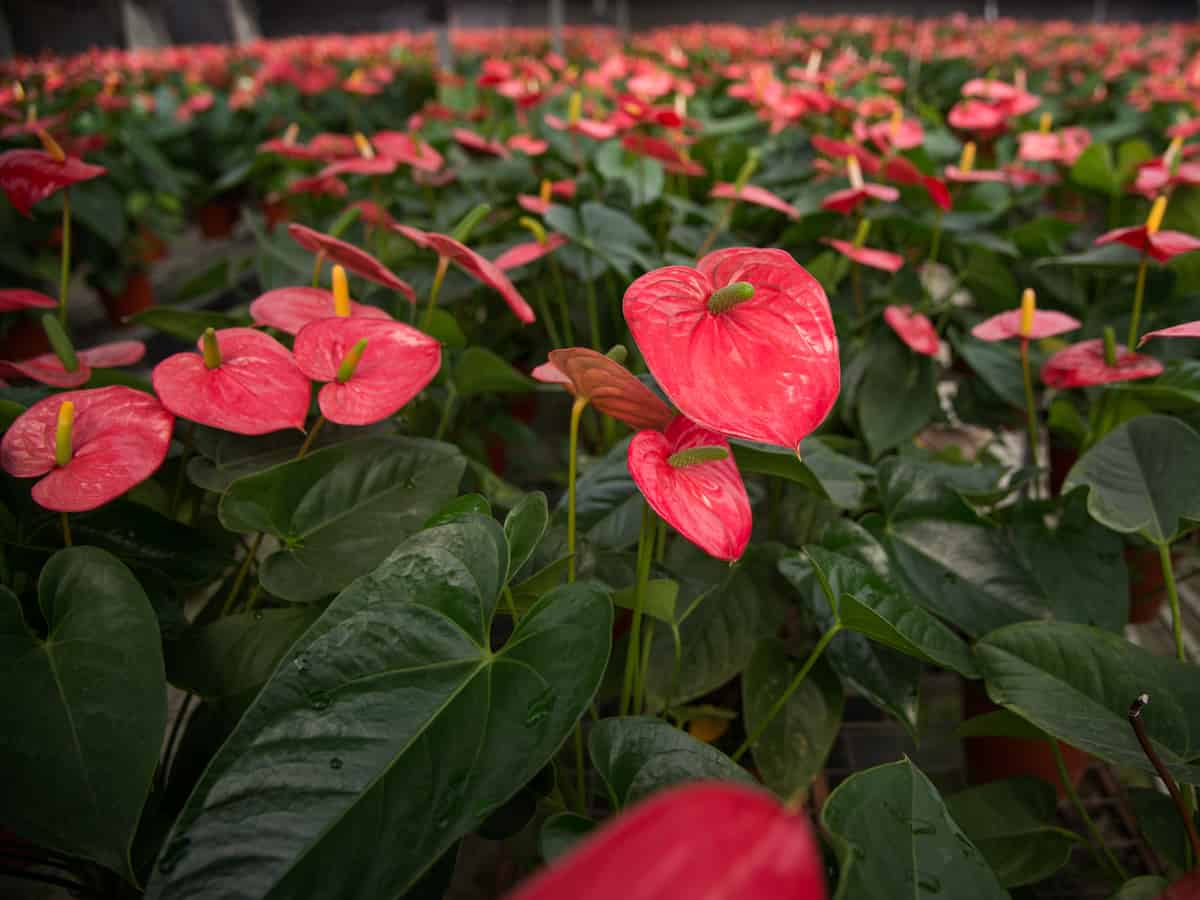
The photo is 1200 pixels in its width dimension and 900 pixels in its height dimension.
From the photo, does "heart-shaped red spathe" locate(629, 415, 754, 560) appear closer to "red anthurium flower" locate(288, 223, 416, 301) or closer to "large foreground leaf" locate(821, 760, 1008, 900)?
"large foreground leaf" locate(821, 760, 1008, 900)

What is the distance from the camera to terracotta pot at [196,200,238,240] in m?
2.84

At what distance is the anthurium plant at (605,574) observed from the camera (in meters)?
0.36

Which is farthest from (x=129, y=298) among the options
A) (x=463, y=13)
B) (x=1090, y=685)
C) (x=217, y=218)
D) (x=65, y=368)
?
(x=463, y=13)

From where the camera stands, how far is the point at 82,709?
0.38 m

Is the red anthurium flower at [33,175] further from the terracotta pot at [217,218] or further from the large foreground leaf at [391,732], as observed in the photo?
the terracotta pot at [217,218]

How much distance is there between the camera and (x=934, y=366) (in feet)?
3.04

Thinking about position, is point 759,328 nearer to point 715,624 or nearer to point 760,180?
point 715,624

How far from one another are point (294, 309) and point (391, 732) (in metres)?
0.33

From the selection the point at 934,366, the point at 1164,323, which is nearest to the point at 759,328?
the point at 934,366

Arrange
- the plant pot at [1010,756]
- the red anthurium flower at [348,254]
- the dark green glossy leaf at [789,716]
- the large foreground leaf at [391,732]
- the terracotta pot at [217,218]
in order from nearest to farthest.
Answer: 1. the large foreground leaf at [391,732]
2. the red anthurium flower at [348,254]
3. the dark green glossy leaf at [789,716]
4. the plant pot at [1010,756]
5. the terracotta pot at [217,218]

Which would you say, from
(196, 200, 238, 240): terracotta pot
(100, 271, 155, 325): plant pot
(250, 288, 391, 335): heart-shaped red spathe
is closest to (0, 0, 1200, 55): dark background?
(196, 200, 238, 240): terracotta pot

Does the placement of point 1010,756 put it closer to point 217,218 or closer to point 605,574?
point 605,574

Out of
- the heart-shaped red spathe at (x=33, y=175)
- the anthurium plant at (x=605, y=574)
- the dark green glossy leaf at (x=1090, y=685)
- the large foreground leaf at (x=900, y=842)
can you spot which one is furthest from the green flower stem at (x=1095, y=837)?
the heart-shaped red spathe at (x=33, y=175)

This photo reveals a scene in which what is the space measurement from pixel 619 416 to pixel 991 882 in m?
0.28
